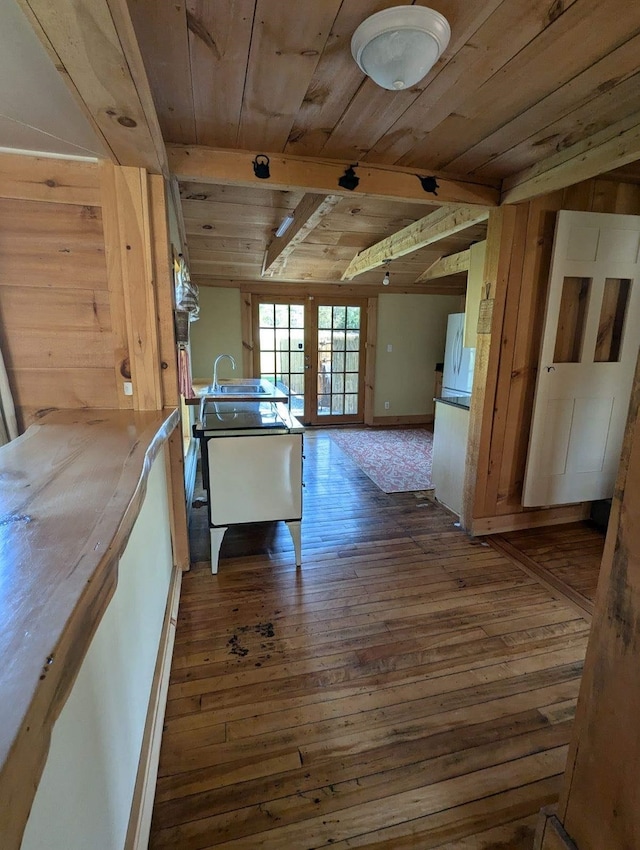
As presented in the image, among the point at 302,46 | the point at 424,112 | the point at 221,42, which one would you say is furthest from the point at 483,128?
the point at 221,42

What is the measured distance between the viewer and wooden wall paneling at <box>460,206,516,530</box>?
2.37 meters

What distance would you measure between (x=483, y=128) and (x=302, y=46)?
93 cm

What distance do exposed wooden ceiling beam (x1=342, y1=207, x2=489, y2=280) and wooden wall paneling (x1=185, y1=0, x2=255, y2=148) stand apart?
60.4 inches

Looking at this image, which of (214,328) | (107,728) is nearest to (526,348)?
(107,728)

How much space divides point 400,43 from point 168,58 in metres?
0.74

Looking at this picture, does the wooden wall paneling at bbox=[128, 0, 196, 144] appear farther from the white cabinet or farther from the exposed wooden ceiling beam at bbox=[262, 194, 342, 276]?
the white cabinet

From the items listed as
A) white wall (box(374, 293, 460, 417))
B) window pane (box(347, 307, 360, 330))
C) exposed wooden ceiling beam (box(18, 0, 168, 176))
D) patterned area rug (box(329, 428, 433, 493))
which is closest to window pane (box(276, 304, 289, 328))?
window pane (box(347, 307, 360, 330))

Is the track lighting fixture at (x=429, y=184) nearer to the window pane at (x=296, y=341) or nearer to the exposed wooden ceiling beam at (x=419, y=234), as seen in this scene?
the exposed wooden ceiling beam at (x=419, y=234)

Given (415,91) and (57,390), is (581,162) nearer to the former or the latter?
(415,91)

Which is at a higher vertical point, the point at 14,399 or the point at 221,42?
the point at 221,42

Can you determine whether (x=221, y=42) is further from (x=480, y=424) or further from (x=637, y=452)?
(x=480, y=424)

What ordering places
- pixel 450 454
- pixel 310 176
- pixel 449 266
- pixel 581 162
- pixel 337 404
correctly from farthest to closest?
pixel 337 404 → pixel 449 266 → pixel 450 454 → pixel 310 176 → pixel 581 162

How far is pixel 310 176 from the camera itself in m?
2.03

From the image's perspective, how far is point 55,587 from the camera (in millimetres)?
533
